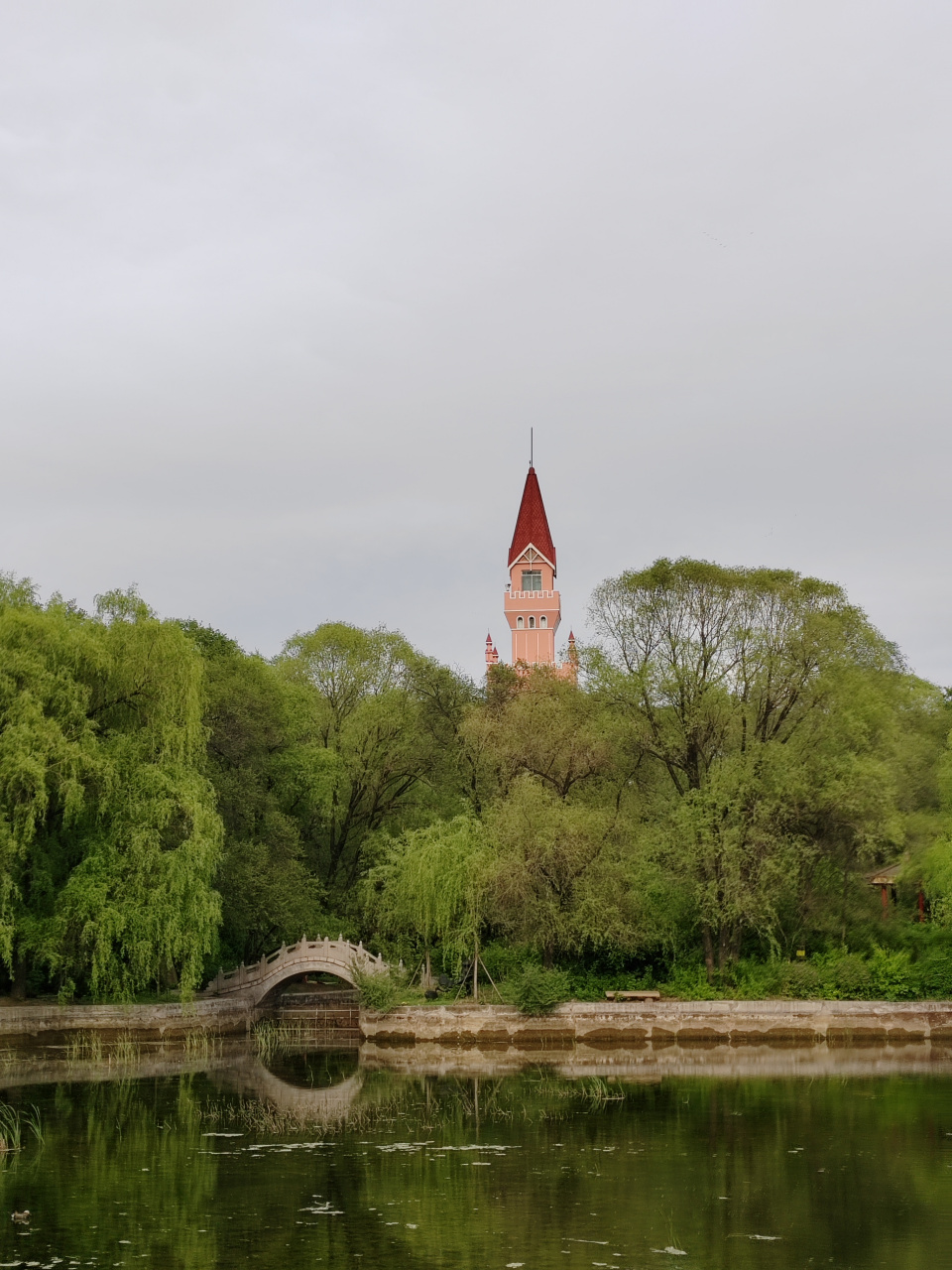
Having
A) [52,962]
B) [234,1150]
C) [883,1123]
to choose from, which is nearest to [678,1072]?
[883,1123]

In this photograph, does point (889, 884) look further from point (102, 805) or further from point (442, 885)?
point (102, 805)

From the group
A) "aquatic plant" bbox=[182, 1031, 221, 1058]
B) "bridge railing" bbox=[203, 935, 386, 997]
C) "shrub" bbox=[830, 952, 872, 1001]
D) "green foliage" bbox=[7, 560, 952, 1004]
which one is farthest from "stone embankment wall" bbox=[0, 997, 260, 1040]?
"shrub" bbox=[830, 952, 872, 1001]

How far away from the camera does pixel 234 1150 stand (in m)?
20.5

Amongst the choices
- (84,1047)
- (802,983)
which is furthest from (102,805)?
(802,983)

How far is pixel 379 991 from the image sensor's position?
3747 centimetres

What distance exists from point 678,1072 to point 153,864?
13.6 metres

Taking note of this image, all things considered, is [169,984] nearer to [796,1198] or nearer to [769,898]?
[769,898]

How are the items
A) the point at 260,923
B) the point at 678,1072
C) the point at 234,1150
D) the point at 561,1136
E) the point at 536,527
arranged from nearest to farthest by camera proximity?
the point at 234,1150
the point at 561,1136
the point at 678,1072
the point at 260,923
the point at 536,527

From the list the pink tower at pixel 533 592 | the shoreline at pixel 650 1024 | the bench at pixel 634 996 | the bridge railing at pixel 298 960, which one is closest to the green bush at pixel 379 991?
the shoreline at pixel 650 1024

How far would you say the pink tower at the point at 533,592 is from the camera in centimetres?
9419

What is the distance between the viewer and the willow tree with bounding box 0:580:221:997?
33344mm

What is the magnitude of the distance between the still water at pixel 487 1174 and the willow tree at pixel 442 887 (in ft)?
31.0

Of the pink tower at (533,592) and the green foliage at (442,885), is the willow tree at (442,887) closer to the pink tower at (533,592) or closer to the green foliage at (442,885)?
the green foliage at (442,885)

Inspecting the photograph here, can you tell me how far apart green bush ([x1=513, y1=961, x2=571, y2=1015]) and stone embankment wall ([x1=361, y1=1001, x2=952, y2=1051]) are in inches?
11.2
